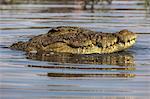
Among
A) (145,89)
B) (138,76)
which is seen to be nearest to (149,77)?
(138,76)

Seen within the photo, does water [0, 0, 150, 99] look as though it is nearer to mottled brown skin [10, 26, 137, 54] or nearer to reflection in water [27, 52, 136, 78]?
reflection in water [27, 52, 136, 78]

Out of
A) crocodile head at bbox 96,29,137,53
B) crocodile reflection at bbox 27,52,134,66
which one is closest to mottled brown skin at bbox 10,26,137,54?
crocodile head at bbox 96,29,137,53

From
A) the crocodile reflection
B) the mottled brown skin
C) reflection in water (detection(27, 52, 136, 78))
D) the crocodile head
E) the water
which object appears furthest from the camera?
the crocodile head

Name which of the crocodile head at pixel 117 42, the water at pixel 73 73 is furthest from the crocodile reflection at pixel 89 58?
the crocodile head at pixel 117 42

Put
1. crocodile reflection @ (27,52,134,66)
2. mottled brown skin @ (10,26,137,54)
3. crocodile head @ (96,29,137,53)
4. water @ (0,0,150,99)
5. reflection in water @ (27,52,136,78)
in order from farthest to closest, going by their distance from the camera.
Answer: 1. crocodile head @ (96,29,137,53)
2. mottled brown skin @ (10,26,137,54)
3. crocodile reflection @ (27,52,134,66)
4. reflection in water @ (27,52,136,78)
5. water @ (0,0,150,99)

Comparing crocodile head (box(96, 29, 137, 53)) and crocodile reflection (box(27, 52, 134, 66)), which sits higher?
crocodile head (box(96, 29, 137, 53))

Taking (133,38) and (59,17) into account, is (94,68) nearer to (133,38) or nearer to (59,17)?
(133,38)

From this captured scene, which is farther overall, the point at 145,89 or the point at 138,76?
the point at 138,76

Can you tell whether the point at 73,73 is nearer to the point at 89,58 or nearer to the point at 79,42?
the point at 89,58
